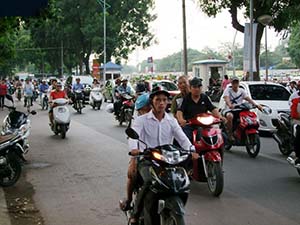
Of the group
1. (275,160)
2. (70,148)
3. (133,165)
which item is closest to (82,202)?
(133,165)

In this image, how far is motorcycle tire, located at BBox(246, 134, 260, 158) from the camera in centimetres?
1052

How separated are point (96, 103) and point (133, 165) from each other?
22573mm

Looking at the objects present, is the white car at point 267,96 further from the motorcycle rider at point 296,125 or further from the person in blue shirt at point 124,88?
the motorcycle rider at point 296,125

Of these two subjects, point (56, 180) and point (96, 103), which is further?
point (96, 103)

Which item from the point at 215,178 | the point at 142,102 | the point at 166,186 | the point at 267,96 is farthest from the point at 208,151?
the point at 267,96

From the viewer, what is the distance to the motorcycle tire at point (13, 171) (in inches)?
322

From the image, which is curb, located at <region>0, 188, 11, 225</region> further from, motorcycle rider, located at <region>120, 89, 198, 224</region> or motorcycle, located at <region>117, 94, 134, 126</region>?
motorcycle, located at <region>117, 94, 134, 126</region>

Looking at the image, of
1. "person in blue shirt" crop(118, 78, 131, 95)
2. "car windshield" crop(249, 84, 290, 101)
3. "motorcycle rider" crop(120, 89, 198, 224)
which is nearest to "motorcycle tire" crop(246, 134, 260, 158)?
"car windshield" crop(249, 84, 290, 101)

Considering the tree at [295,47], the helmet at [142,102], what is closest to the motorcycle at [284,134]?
the helmet at [142,102]

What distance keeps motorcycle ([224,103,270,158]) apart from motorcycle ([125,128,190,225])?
6.07 m

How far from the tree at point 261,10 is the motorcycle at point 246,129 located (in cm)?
1354

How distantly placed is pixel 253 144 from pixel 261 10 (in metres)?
15.8

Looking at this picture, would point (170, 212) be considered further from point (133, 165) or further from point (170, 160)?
point (133, 165)

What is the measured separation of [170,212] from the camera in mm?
4453
